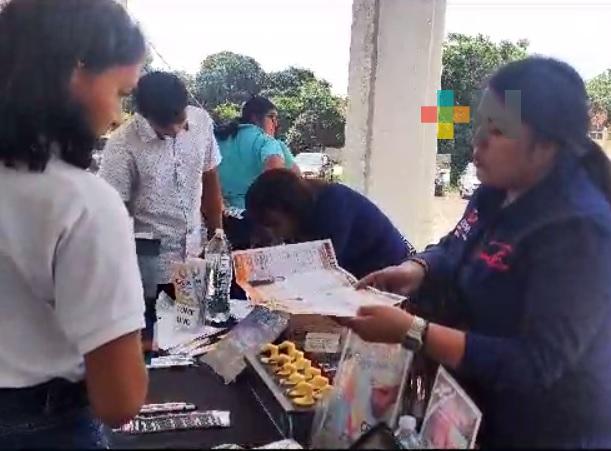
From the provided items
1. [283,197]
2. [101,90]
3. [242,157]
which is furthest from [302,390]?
[242,157]

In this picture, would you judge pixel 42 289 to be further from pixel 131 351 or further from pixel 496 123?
pixel 496 123

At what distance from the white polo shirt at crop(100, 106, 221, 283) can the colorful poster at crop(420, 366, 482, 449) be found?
1650mm

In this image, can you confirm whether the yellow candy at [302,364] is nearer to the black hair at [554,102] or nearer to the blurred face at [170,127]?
the black hair at [554,102]

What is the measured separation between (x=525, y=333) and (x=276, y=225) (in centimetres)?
121

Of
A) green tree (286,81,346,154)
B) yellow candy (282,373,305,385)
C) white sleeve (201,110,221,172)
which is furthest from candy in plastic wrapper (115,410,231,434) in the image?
green tree (286,81,346,154)

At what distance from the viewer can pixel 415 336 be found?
1.05 metres

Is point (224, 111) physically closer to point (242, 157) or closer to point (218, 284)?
point (242, 157)

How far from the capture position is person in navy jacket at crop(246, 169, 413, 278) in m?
2.12

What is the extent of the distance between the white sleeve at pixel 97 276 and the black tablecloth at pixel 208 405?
0.31 m

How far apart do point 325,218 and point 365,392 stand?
1.09m

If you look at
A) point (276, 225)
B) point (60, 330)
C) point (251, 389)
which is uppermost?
point (60, 330)

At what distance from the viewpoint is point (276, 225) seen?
215 cm

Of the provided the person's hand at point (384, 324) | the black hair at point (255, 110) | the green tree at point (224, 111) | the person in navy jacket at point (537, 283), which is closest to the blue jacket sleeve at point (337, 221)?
the person in navy jacket at point (537, 283)

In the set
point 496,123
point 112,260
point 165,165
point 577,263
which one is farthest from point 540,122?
point 165,165
